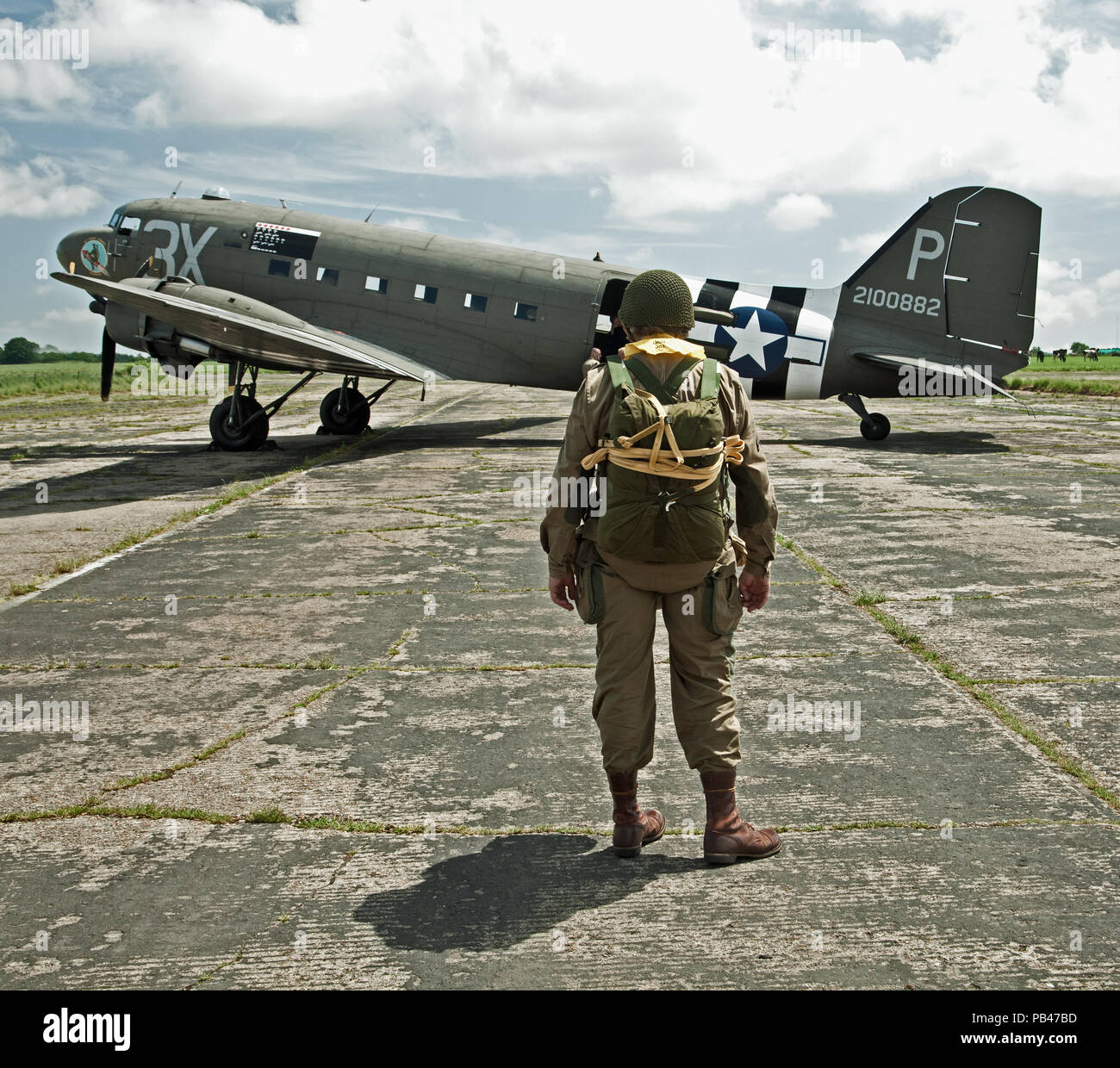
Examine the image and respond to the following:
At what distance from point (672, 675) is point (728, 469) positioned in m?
0.87

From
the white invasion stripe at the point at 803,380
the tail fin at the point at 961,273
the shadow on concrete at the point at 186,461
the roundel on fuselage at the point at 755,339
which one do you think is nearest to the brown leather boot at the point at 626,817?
the shadow on concrete at the point at 186,461

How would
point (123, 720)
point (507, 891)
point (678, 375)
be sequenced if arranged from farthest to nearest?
point (123, 720), point (678, 375), point (507, 891)

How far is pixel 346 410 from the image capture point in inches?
739

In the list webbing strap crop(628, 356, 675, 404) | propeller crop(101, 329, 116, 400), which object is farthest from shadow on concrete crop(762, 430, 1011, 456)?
webbing strap crop(628, 356, 675, 404)

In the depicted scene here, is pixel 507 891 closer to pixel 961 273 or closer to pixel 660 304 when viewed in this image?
pixel 660 304

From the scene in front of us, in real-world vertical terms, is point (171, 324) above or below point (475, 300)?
below

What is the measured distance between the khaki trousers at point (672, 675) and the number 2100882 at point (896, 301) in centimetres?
1573

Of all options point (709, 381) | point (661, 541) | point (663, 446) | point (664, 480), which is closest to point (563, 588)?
point (661, 541)

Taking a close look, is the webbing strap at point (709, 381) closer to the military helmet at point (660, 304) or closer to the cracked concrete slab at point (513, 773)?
the military helmet at point (660, 304)

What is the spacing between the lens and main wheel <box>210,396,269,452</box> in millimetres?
16359

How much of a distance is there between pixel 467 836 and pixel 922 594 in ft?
15.6

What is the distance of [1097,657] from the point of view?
5.91 meters

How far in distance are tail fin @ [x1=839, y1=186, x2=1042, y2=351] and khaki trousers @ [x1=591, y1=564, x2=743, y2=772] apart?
51.3ft
